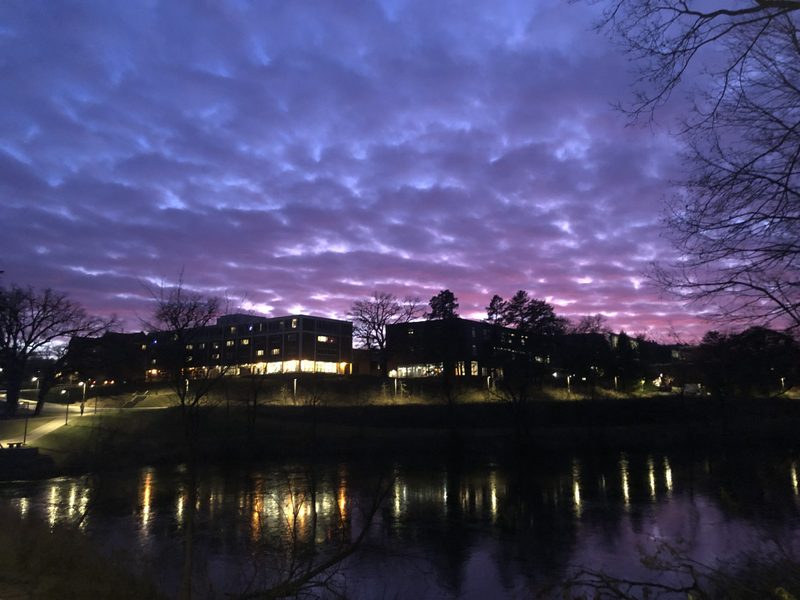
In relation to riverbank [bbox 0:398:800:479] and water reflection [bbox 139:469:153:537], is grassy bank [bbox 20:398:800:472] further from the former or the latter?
water reflection [bbox 139:469:153:537]

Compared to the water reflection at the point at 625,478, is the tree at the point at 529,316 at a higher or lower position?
higher

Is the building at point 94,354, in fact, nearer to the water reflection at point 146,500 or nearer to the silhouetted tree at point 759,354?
the water reflection at point 146,500

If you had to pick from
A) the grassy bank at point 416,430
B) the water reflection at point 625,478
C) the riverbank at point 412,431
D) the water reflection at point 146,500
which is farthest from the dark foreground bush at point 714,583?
the grassy bank at point 416,430

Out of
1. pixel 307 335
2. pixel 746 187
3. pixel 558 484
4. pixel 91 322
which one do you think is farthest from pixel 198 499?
pixel 307 335

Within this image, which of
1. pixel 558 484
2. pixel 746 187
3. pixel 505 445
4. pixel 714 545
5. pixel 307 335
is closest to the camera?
pixel 746 187

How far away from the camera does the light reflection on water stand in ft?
61.3

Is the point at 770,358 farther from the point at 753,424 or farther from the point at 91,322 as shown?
the point at 91,322

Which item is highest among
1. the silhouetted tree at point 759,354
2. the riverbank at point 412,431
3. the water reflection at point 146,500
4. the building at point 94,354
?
the building at point 94,354

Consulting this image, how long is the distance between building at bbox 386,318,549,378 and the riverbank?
706cm

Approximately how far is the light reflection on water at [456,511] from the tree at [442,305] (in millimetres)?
52568

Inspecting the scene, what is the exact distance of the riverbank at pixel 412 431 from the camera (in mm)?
45459

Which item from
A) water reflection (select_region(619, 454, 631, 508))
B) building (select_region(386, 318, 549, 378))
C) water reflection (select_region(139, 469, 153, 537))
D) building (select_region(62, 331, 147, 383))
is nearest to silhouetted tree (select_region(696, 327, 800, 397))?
water reflection (select_region(619, 454, 631, 508))

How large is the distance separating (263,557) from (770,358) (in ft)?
45.7

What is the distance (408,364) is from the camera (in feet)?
322
